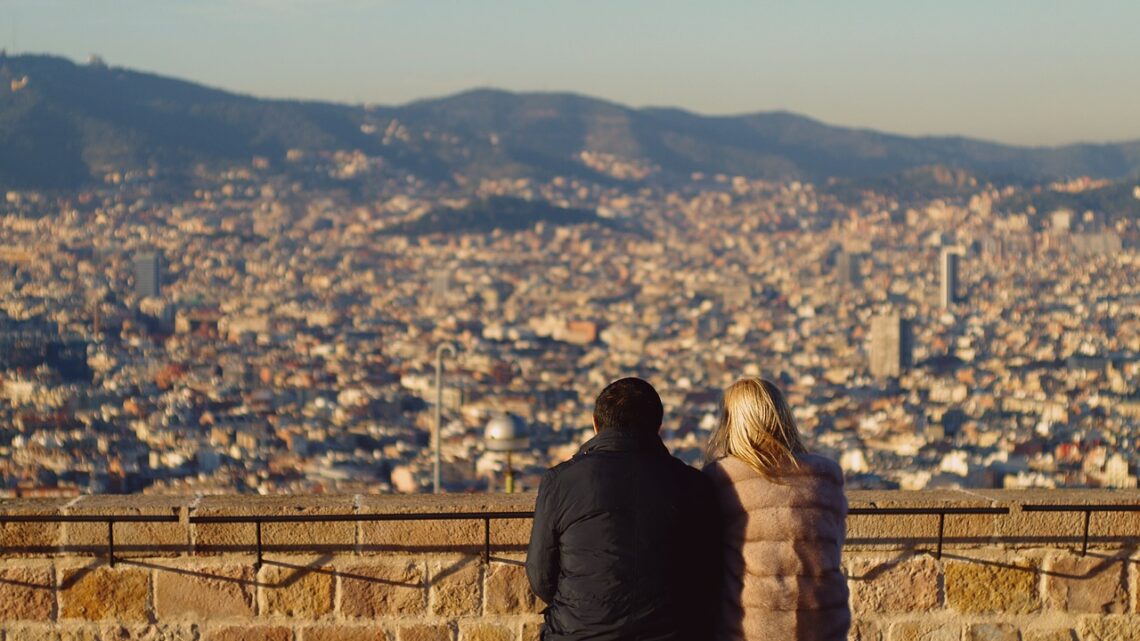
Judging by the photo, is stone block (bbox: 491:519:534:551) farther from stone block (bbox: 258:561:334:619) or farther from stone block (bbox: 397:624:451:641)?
stone block (bbox: 258:561:334:619)

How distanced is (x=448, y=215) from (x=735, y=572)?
9254cm

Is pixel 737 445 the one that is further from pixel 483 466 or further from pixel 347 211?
pixel 347 211

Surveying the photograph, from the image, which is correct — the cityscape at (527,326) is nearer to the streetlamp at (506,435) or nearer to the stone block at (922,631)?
the streetlamp at (506,435)

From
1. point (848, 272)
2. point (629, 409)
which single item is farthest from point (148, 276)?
point (629, 409)

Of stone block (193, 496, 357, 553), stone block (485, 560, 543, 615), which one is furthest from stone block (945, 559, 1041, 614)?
stone block (193, 496, 357, 553)

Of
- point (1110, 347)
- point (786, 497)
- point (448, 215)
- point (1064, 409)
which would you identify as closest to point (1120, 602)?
point (786, 497)

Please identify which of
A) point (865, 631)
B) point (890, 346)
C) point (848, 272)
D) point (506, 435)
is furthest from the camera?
point (848, 272)

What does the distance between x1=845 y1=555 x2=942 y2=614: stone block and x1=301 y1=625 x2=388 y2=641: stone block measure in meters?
0.96

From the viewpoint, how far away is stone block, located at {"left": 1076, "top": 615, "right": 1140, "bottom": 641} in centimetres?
329

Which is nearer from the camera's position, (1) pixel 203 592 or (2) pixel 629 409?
(2) pixel 629 409

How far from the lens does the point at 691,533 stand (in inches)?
94.3

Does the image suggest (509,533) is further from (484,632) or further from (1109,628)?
(1109,628)

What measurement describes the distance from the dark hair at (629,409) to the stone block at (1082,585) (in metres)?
1.26

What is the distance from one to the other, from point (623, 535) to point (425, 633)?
0.92m
